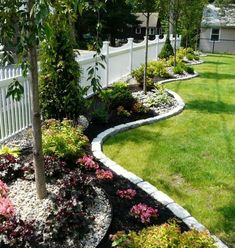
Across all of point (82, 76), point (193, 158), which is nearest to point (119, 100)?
point (82, 76)

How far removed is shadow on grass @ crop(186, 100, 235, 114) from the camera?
8625 mm

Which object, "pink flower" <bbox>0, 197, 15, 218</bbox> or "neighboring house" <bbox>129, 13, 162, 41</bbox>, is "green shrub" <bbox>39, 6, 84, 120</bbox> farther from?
"neighboring house" <bbox>129, 13, 162, 41</bbox>

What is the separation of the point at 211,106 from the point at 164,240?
6.66 meters

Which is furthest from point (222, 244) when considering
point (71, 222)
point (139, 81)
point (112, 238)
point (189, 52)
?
point (189, 52)

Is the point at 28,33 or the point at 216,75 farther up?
the point at 28,33

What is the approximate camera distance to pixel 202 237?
2.97 metres

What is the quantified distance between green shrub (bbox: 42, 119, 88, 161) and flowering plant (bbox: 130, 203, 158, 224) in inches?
57.0

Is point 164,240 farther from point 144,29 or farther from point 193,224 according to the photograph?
point 144,29

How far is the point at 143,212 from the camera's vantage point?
3701 millimetres

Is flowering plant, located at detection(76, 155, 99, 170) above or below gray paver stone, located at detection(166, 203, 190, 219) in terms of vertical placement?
above

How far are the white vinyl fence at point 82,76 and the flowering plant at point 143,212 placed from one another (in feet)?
6.28

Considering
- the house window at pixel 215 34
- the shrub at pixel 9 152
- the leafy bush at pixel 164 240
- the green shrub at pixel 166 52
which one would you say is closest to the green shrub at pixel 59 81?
the shrub at pixel 9 152

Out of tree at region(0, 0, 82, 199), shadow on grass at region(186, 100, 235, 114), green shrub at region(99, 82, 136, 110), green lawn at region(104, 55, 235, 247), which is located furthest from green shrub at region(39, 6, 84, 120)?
shadow on grass at region(186, 100, 235, 114)

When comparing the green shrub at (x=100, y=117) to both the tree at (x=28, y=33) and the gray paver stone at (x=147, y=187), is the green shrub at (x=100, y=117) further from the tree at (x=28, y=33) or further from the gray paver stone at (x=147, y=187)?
the tree at (x=28, y=33)
